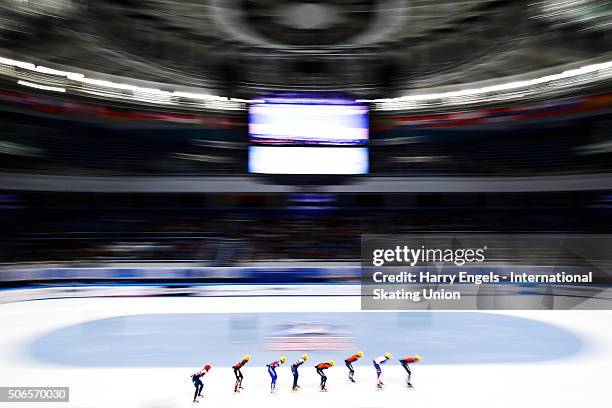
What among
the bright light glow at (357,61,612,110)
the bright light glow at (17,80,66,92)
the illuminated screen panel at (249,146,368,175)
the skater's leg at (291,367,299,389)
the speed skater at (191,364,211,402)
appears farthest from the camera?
the illuminated screen panel at (249,146,368,175)

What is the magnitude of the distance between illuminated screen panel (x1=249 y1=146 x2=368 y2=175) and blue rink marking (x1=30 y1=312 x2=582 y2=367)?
7212mm

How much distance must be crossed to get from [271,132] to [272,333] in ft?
30.0

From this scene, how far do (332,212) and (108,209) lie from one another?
8570 mm

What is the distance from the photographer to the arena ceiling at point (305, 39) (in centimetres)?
1047

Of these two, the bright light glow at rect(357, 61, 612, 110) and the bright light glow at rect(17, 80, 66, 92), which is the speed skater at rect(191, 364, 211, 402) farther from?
the bright light glow at rect(17, 80, 66, 92)

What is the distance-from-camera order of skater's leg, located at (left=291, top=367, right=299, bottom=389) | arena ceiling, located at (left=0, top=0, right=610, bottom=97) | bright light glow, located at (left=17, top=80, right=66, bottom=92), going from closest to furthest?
skater's leg, located at (left=291, top=367, right=299, bottom=389) < arena ceiling, located at (left=0, top=0, right=610, bottom=97) < bright light glow, located at (left=17, top=80, right=66, bottom=92)

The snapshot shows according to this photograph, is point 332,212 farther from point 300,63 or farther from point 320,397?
point 320,397

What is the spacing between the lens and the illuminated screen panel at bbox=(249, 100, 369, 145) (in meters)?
15.8

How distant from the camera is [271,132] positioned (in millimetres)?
15844

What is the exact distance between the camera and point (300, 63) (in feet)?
45.9

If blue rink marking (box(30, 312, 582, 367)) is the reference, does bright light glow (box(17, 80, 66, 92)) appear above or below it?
above

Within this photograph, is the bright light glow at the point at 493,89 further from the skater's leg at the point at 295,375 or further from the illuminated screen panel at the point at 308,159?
the skater's leg at the point at 295,375

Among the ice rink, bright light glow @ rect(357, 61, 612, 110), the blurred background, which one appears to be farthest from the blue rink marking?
bright light glow @ rect(357, 61, 612, 110)

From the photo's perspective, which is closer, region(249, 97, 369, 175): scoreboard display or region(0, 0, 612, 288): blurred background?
region(0, 0, 612, 288): blurred background
